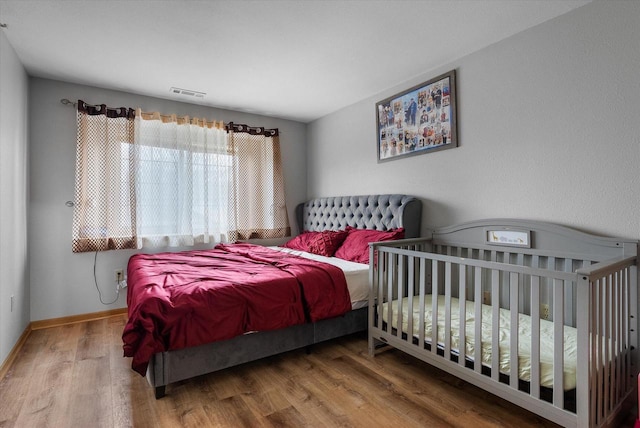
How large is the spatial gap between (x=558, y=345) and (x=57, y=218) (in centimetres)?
394

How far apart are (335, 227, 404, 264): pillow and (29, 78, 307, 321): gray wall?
7.53ft

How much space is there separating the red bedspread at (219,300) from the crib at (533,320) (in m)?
0.41

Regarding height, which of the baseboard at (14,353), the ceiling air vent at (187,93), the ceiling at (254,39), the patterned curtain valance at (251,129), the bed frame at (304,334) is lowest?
the baseboard at (14,353)

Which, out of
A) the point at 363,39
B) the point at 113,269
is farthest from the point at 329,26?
the point at 113,269

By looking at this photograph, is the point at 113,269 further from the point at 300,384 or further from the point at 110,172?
the point at 300,384

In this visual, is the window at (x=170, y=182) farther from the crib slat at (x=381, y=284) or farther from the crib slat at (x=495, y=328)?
the crib slat at (x=495, y=328)

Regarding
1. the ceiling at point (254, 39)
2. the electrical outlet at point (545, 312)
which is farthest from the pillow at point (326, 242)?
the electrical outlet at point (545, 312)

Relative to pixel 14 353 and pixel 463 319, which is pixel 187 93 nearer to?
pixel 14 353

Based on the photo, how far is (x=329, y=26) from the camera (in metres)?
2.19

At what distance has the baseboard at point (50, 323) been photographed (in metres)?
2.33

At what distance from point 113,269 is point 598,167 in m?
4.10

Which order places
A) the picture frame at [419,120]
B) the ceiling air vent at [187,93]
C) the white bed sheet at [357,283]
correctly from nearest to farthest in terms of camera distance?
the white bed sheet at [357,283]
the picture frame at [419,120]
the ceiling air vent at [187,93]

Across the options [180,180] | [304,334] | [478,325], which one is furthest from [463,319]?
[180,180]

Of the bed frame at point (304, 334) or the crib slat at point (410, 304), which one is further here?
the crib slat at point (410, 304)
